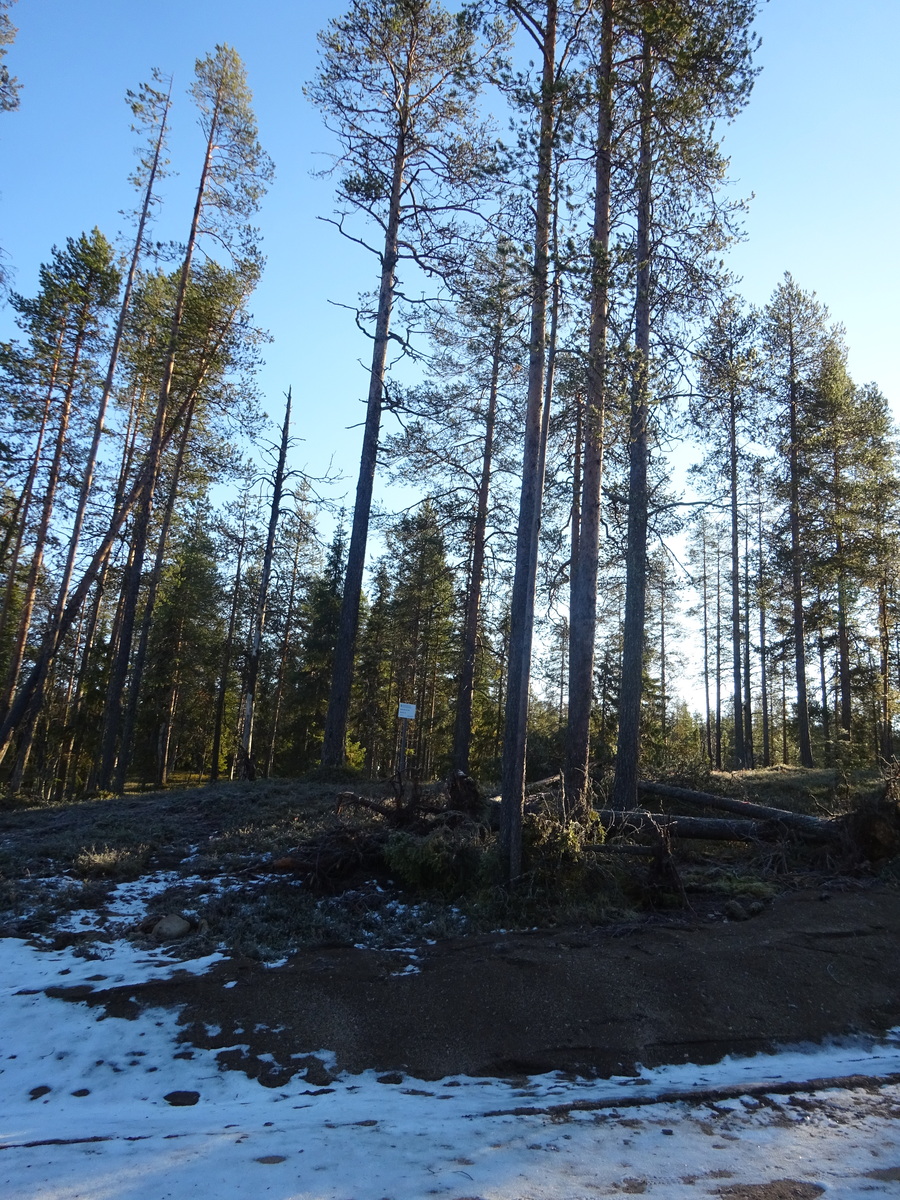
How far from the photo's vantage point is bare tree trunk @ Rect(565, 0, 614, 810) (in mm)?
9438

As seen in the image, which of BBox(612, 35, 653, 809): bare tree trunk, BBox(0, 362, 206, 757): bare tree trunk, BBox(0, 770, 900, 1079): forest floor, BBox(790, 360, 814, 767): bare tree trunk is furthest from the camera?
BBox(790, 360, 814, 767): bare tree trunk

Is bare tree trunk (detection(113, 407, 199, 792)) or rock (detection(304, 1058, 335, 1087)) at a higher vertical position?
bare tree trunk (detection(113, 407, 199, 792))

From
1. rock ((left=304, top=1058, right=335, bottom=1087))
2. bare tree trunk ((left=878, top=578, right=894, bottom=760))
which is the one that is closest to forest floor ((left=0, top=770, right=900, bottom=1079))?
rock ((left=304, top=1058, right=335, bottom=1087))

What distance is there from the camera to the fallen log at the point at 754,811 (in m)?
9.41

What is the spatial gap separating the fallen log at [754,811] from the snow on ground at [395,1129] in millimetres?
4378

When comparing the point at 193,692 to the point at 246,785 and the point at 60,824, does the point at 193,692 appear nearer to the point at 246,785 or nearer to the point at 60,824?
the point at 246,785

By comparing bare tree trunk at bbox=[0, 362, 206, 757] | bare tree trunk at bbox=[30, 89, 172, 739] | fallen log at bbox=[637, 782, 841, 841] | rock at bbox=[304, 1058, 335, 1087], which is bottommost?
rock at bbox=[304, 1058, 335, 1087]

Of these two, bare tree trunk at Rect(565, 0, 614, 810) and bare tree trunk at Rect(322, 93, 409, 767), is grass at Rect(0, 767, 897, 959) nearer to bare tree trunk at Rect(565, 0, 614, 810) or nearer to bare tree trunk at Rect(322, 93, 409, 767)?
bare tree trunk at Rect(565, 0, 614, 810)

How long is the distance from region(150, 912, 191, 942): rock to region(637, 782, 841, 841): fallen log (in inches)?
301

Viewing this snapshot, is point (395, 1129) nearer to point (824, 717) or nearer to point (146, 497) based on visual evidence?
point (146, 497)

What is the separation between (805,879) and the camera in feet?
28.1

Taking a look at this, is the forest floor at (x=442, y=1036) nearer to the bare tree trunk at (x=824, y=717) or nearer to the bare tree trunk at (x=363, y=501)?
the bare tree trunk at (x=363, y=501)

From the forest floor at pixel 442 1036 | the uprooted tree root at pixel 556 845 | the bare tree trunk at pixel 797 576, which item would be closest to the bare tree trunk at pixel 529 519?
the uprooted tree root at pixel 556 845

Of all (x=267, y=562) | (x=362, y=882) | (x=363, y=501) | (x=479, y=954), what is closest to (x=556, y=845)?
(x=479, y=954)
